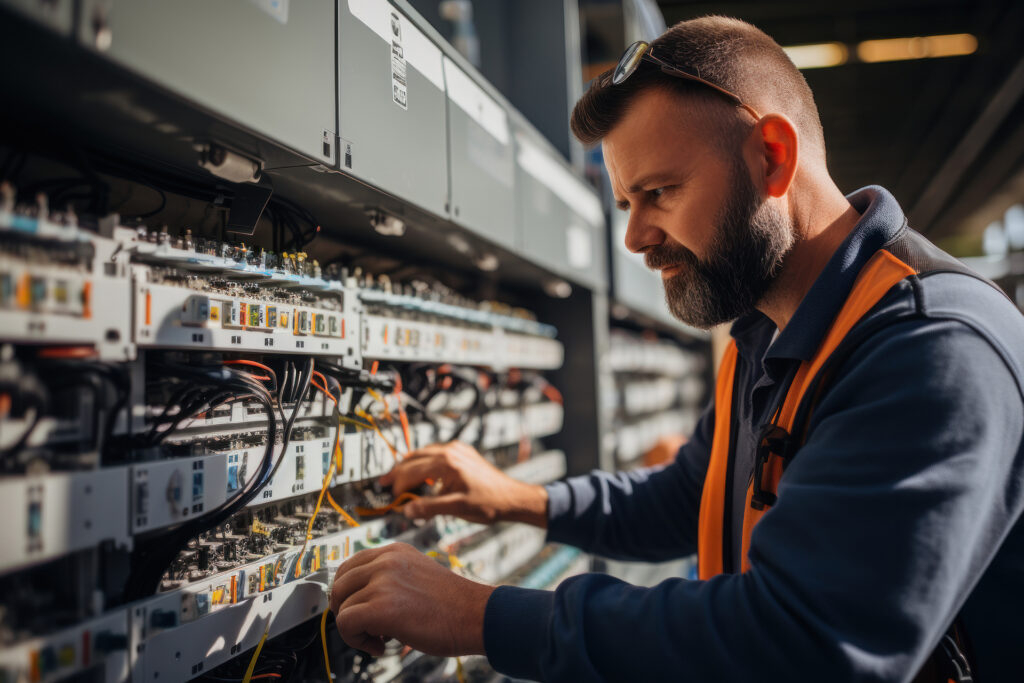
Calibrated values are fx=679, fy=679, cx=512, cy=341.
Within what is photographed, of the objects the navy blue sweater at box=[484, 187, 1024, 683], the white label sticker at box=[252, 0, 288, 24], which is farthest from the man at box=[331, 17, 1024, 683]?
the white label sticker at box=[252, 0, 288, 24]

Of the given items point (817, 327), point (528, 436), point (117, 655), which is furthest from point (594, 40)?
point (117, 655)

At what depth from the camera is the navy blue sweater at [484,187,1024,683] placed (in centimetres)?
63

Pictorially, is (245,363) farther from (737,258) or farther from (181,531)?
(737,258)

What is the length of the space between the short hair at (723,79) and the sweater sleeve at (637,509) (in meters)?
0.62

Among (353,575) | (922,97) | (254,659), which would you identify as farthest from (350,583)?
(922,97)

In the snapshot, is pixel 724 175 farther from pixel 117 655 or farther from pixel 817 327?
pixel 117 655

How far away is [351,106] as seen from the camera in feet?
2.86

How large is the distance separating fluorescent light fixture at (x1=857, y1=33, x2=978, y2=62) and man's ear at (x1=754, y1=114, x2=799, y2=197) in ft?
15.9

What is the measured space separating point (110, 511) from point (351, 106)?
0.54 meters

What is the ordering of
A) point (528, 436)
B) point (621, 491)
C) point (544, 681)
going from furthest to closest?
point (528, 436), point (621, 491), point (544, 681)

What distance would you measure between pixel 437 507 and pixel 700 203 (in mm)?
680

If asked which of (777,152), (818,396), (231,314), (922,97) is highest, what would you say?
(922,97)

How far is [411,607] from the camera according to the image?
792 millimetres

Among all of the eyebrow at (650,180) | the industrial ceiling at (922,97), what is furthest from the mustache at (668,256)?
the industrial ceiling at (922,97)
